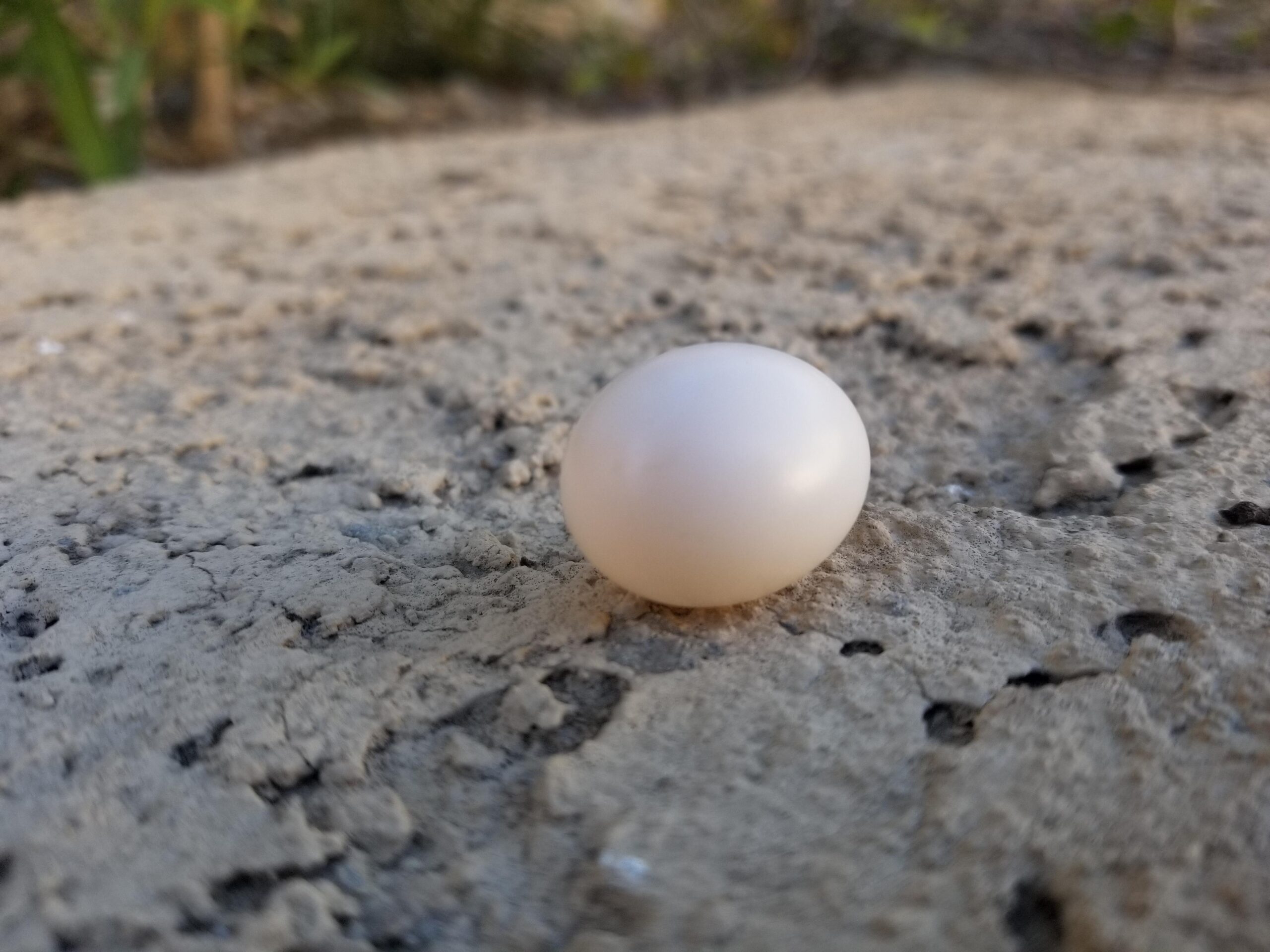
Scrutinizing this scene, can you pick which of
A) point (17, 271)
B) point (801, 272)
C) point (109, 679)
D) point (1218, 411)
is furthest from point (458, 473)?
point (17, 271)

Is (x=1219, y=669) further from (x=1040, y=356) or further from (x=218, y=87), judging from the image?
(x=218, y=87)

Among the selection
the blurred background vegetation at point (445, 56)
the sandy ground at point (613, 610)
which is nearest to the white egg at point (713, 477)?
the sandy ground at point (613, 610)

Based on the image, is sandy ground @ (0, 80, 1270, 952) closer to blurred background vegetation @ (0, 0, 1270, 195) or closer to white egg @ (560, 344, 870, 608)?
white egg @ (560, 344, 870, 608)

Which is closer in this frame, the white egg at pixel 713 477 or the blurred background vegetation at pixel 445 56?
the white egg at pixel 713 477

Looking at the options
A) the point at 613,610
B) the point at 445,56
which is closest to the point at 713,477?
the point at 613,610

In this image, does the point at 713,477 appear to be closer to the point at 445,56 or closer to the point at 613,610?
the point at 613,610

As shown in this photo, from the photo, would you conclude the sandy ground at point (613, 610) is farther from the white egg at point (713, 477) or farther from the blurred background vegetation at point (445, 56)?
the blurred background vegetation at point (445, 56)
